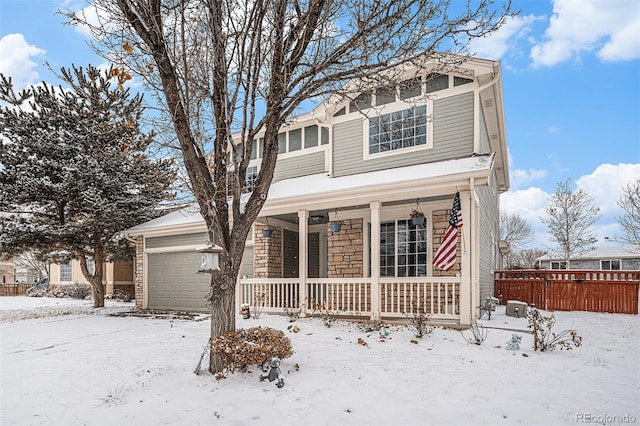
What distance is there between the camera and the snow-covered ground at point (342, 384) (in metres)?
3.51

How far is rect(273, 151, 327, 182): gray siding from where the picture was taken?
37.8ft

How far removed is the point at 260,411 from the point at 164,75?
3.79 meters

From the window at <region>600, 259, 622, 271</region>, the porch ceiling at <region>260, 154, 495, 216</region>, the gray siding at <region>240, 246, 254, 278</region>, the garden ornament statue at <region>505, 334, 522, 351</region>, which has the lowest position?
the window at <region>600, 259, 622, 271</region>

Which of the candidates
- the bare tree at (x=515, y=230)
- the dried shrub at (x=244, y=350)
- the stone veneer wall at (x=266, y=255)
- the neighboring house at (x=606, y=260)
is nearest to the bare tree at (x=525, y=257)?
the bare tree at (x=515, y=230)

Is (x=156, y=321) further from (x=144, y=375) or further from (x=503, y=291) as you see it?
(x=503, y=291)

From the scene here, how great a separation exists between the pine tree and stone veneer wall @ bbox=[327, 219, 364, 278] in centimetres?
538

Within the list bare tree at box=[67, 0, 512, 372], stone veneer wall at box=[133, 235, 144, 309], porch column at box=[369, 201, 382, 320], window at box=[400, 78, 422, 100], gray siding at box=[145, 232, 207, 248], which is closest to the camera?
bare tree at box=[67, 0, 512, 372]

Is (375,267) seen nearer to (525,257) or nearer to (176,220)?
(176,220)

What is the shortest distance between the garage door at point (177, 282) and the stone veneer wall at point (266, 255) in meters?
1.91

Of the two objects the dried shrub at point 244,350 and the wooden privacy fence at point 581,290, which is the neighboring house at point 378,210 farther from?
the dried shrub at point 244,350

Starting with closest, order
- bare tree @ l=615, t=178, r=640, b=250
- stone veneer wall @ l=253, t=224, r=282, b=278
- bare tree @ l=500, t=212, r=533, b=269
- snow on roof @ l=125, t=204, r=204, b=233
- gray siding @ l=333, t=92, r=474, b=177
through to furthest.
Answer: gray siding @ l=333, t=92, r=474, b=177 → stone veneer wall @ l=253, t=224, r=282, b=278 → snow on roof @ l=125, t=204, r=204, b=233 → bare tree @ l=615, t=178, r=640, b=250 → bare tree @ l=500, t=212, r=533, b=269

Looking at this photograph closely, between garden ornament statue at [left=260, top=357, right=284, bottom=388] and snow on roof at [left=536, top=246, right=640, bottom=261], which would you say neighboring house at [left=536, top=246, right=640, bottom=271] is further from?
garden ornament statue at [left=260, top=357, right=284, bottom=388]

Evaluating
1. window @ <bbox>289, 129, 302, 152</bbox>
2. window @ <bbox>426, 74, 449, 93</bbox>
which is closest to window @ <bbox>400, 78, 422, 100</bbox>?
window @ <bbox>426, 74, 449, 93</bbox>

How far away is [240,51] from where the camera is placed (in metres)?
4.98
